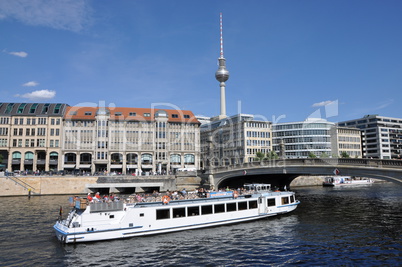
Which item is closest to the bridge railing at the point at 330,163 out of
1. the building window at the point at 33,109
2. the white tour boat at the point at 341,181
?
the white tour boat at the point at 341,181

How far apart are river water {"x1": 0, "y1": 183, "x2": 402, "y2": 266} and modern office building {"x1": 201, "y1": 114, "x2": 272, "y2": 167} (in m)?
83.4

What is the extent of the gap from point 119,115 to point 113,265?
81218 mm

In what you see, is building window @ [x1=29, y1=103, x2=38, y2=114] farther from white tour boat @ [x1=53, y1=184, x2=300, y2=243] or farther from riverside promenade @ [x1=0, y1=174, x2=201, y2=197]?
white tour boat @ [x1=53, y1=184, x2=300, y2=243]

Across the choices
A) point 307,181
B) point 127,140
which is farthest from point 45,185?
point 307,181

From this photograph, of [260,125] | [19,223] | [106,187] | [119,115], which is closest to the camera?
[19,223]

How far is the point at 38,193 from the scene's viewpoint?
69312 mm

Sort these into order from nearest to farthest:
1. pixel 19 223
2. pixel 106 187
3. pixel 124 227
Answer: pixel 124 227
pixel 19 223
pixel 106 187

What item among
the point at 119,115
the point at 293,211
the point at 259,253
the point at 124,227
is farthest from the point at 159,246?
the point at 119,115

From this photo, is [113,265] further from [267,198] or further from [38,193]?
[38,193]

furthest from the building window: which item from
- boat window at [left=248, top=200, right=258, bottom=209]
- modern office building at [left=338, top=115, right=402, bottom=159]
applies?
modern office building at [left=338, top=115, right=402, bottom=159]

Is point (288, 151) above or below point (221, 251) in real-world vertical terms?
above

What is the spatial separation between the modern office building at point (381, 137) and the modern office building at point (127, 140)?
350ft

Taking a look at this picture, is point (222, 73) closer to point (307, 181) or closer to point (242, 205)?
point (307, 181)

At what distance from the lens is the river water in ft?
76.0
